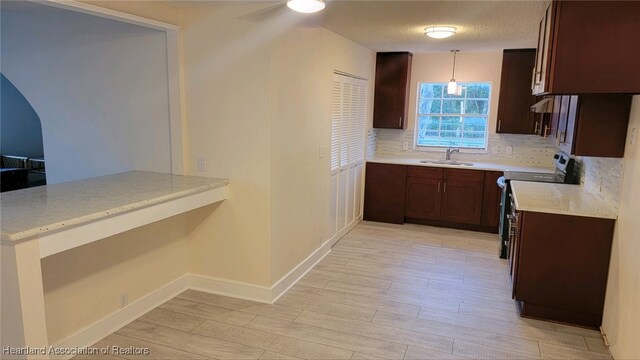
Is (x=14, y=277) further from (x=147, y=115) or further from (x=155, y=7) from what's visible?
(x=155, y=7)

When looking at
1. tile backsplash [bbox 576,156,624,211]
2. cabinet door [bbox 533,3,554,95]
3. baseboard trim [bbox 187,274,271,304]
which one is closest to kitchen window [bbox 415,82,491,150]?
tile backsplash [bbox 576,156,624,211]

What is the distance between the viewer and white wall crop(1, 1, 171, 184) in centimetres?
329

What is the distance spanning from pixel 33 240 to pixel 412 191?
4467mm

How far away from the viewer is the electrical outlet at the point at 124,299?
2943mm

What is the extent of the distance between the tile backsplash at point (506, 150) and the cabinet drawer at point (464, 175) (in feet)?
1.87

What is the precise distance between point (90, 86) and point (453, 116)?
14.6 ft

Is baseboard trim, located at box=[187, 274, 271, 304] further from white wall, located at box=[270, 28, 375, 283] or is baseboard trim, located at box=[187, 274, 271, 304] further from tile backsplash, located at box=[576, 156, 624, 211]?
tile backsplash, located at box=[576, 156, 624, 211]

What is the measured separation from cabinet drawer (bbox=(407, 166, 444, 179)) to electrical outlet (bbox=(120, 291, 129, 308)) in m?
3.72

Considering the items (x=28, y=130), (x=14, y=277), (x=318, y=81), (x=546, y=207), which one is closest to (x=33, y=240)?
(x=14, y=277)

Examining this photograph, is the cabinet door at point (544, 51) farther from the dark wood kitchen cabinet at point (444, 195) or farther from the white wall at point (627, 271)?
the dark wood kitchen cabinet at point (444, 195)

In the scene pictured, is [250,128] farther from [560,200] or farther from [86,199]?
[560,200]

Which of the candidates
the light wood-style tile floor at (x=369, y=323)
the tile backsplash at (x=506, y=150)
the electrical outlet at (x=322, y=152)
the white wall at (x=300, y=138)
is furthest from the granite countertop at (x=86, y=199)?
the tile backsplash at (x=506, y=150)

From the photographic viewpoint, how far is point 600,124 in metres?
2.82

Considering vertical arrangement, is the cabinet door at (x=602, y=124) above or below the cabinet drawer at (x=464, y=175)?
above
